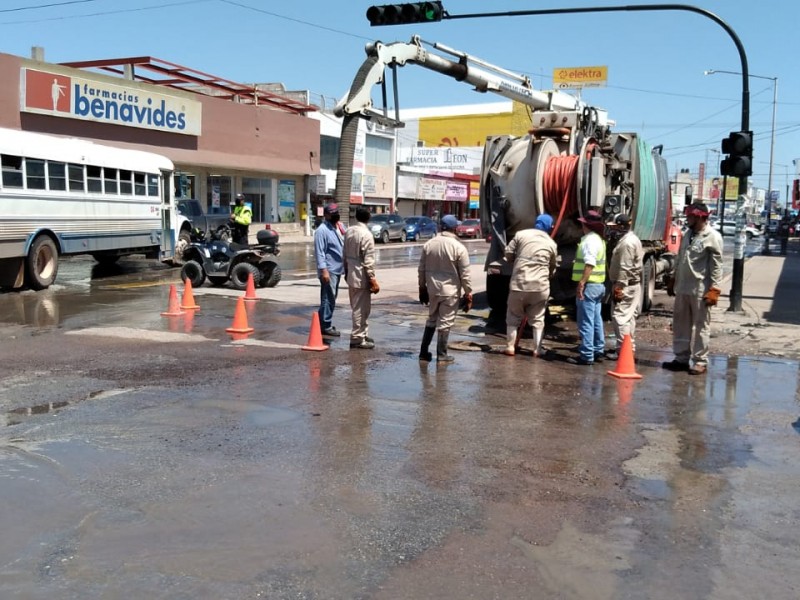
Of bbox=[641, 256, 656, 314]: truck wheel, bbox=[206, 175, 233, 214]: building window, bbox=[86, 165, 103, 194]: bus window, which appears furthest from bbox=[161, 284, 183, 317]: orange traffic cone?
bbox=[206, 175, 233, 214]: building window

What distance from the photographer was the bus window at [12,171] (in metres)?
14.7

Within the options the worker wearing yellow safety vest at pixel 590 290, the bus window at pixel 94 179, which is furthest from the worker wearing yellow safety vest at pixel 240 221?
the worker wearing yellow safety vest at pixel 590 290

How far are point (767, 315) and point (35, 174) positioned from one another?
1442 centimetres

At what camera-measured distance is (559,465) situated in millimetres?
5508

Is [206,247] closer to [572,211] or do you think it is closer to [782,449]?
[572,211]

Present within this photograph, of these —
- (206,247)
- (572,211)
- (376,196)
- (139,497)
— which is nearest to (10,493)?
(139,497)

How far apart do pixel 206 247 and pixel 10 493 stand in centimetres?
1210

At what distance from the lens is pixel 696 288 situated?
29.3ft

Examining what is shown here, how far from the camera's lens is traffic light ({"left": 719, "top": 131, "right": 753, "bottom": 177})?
13469 mm

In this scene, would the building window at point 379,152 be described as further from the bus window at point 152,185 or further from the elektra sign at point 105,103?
the bus window at point 152,185

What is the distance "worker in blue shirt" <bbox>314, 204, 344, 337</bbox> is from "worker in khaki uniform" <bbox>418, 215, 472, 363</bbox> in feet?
5.75

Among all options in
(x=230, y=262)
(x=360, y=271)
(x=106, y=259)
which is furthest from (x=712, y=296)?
(x=106, y=259)

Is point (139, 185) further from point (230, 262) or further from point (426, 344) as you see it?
point (426, 344)

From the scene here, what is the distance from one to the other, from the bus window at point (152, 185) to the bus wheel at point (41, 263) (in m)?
4.52
